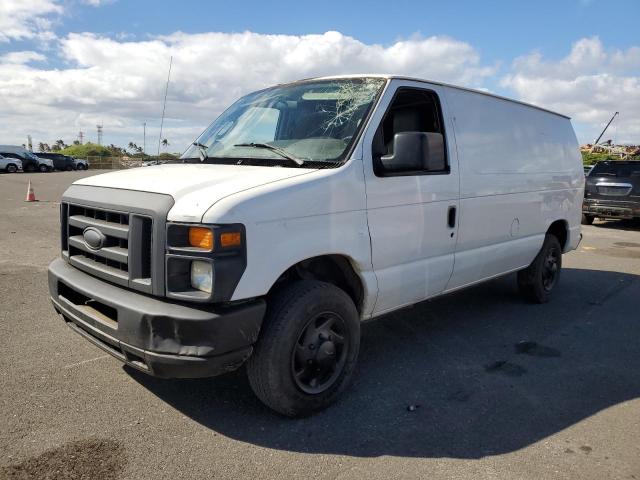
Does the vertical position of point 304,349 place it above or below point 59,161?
below

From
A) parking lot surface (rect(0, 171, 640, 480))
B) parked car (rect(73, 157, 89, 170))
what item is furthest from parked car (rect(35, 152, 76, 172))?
parking lot surface (rect(0, 171, 640, 480))

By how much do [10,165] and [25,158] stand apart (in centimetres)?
150

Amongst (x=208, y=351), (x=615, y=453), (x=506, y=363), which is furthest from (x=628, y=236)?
(x=208, y=351)

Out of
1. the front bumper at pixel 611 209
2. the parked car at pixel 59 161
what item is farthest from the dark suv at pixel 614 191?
the parked car at pixel 59 161

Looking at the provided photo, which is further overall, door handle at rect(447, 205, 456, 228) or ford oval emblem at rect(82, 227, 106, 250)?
door handle at rect(447, 205, 456, 228)

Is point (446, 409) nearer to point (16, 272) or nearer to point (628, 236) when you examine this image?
point (16, 272)

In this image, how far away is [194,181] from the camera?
10.1 ft

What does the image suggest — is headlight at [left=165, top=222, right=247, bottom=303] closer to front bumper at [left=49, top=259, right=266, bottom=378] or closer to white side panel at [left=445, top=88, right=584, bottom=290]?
front bumper at [left=49, top=259, right=266, bottom=378]

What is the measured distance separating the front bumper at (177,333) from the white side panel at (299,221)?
0.52 feet

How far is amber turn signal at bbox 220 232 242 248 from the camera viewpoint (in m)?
2.71

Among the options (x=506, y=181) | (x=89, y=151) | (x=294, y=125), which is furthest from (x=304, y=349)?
(x=89, y=151)

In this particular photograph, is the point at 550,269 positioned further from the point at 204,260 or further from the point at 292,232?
the point at 204,260

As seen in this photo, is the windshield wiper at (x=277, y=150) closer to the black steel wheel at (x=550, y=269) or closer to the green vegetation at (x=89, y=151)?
the black steel wheel at (x=550, y=269)

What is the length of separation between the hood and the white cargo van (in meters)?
0.01
